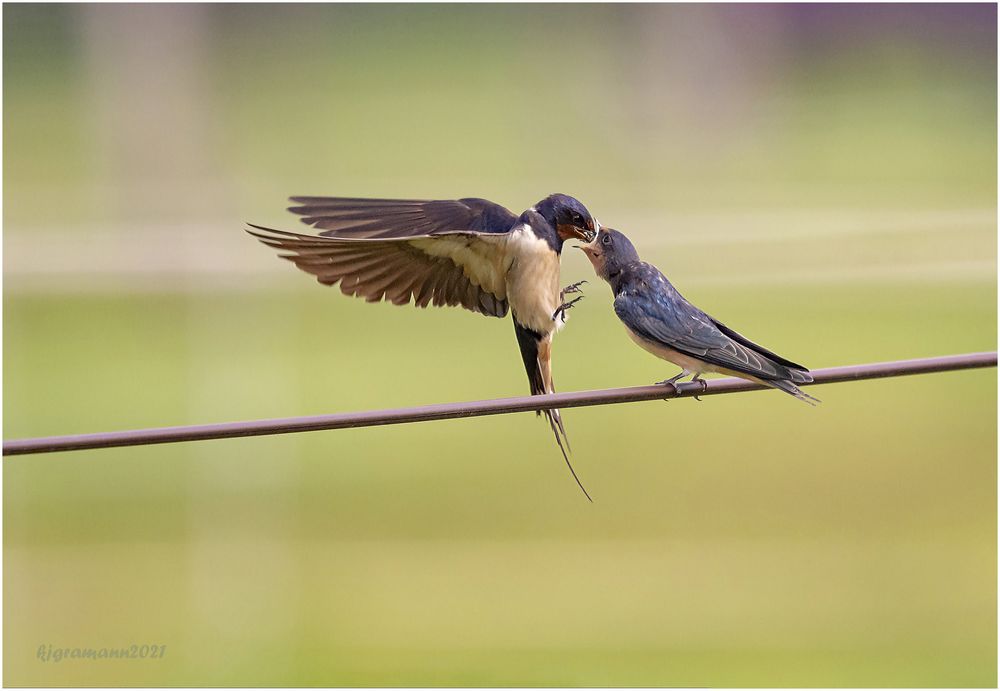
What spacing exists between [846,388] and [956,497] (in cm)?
133

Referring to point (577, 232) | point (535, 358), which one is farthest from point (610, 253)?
point (535, 358)

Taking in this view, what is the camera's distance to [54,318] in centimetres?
1194

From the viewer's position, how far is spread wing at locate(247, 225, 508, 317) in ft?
7.84

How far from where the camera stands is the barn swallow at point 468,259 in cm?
242

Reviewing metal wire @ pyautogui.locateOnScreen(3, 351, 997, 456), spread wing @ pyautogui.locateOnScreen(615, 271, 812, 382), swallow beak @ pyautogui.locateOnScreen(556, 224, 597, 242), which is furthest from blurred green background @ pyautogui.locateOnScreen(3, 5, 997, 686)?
metal wire @ pyautogui.locateOnScreen(3, 351, 997, 456)

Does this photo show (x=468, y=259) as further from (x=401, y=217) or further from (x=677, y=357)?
(x=677, y=357)

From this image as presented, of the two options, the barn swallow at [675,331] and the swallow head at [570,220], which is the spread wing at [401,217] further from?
the barn swallow at [675,331]

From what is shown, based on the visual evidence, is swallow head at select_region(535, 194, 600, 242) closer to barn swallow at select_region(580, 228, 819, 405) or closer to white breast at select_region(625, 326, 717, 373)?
barn swallow at select_region(580, 228, 819, 405)

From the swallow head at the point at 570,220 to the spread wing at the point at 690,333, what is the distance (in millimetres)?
213

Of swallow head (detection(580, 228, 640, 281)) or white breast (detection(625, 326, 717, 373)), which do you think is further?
swallow head (detection(580, 228, 640, 281))

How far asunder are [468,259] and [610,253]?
0.32 m

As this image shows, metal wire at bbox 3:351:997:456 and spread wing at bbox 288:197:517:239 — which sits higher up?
Result: spread wing at bbox 288:197:517:239

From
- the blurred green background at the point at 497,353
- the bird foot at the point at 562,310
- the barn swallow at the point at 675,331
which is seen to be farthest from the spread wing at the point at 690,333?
the blurred green background at the point at 497,353

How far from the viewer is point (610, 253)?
236 centimetres
